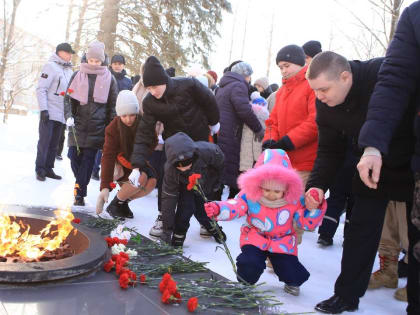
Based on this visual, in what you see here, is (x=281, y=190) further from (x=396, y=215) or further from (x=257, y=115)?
(x=257, y=115)

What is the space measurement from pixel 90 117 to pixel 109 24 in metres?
6.87

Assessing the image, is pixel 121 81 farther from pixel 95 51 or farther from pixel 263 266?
pixel 263 266

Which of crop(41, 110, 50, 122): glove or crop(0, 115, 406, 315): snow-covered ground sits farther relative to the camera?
crop(41, 110, 50, 122): glove

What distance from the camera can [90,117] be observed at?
224 inches

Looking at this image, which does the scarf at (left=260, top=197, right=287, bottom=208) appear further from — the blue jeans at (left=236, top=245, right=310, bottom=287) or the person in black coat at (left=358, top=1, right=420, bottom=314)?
the person in black coat at (left=358, top=1, right=420, bottom=314)

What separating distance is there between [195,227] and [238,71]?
6.84 feet

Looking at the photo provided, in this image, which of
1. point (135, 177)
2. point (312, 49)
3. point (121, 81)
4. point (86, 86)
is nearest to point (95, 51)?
point (86, 86)

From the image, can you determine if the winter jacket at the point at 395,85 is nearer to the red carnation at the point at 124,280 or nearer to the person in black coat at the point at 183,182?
the red carnation at the point at 124,280

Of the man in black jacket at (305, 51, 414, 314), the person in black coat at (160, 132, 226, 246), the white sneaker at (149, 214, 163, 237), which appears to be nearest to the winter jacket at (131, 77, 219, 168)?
the person in black coat at (160, 132, 226, 246)

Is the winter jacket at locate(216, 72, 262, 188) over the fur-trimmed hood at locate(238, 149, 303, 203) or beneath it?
over

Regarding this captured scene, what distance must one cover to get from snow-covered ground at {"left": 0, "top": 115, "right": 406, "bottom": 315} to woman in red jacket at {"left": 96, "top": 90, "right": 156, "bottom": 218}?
278 mm

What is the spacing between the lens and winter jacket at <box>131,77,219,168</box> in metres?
4.35

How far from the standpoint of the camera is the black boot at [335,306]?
9.44ft

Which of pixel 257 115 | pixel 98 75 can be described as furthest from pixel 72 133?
pixel 257 115
